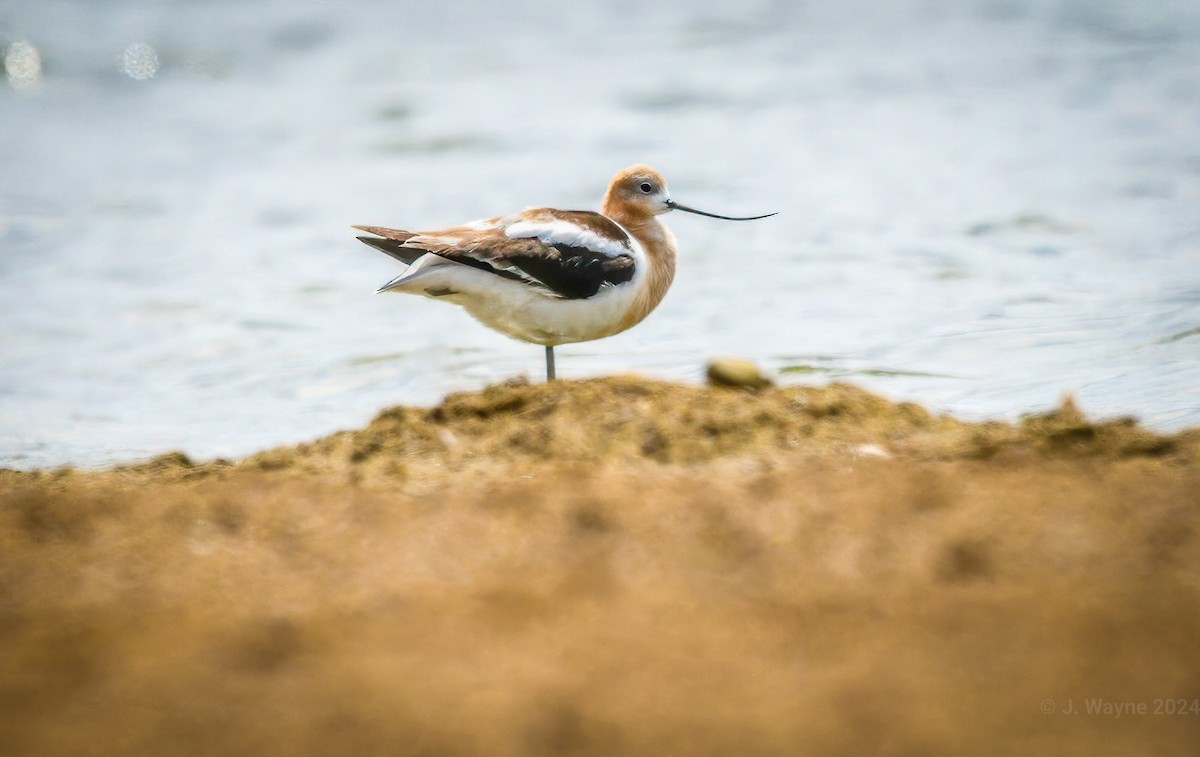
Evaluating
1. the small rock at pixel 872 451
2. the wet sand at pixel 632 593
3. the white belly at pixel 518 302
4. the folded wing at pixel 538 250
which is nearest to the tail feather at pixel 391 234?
the folded wing at pixel 538 250

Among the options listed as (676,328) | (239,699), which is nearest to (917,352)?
(676,328)

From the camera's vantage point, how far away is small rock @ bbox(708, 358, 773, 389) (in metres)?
5.79

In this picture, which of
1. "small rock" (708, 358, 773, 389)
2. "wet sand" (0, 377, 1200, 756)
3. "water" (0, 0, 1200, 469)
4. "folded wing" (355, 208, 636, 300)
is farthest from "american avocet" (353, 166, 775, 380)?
"water" (0, 0, 1200, 469)

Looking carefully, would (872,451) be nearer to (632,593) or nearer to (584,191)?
(632,593)

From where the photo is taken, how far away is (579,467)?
469 cm

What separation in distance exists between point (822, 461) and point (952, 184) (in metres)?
6.93

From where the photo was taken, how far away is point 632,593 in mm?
3781

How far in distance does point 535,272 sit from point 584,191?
523cm

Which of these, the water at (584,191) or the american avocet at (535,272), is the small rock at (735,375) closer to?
the american avocet at (535,272)

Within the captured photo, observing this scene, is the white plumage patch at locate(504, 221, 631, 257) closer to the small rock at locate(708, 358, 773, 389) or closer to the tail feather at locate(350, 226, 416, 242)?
the tail feather at locate(350, 226, 416, 242)

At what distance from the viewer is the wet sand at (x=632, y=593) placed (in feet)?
10.5

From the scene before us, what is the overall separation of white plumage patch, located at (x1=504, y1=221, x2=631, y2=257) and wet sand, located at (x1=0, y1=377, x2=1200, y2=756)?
1.17 meters

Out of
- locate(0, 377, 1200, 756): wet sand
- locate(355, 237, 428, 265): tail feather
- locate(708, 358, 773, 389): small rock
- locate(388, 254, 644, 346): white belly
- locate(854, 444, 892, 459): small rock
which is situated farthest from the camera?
locate(355, 237, 428, 265): tail feather

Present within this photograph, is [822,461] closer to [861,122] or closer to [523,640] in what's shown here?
[523,640]
